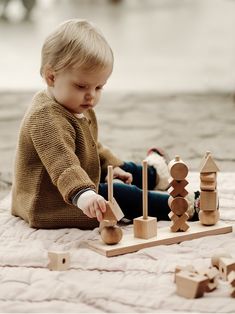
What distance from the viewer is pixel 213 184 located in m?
1.52

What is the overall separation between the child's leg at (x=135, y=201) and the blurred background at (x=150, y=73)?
550 mm

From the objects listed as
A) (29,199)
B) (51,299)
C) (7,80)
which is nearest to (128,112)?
(7,80)

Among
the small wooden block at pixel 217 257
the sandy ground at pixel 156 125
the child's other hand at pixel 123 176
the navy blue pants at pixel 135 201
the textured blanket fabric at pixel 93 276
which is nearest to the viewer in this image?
the textured blanket fabric at pixel 93 276

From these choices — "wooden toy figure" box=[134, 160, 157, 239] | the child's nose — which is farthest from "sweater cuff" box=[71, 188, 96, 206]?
the child's nose

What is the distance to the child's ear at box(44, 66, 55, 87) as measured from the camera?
61.3 inches

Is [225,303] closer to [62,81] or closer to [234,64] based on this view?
[62,81]

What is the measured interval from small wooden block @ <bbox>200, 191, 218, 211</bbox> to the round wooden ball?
204 mm

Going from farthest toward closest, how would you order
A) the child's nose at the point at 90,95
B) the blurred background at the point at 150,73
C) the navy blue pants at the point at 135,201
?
the blurred background at the point at 150,73 → the navy blue pants at the point at 135,201 → the child's nose at the point at 90,95

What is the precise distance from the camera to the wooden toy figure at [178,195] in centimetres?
147

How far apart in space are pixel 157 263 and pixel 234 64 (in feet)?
9.41

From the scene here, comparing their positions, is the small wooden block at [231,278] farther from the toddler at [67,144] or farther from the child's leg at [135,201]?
the child's leg at [135,201]

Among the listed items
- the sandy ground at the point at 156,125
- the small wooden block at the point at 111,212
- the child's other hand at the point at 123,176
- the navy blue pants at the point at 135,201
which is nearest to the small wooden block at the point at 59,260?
the small wooden block at the point at 111,212

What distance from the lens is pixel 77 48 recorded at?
1506mm

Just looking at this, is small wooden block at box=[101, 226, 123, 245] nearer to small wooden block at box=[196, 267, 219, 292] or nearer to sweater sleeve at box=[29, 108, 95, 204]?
sweater sleeve at box=[29, 108, 95, 204]
